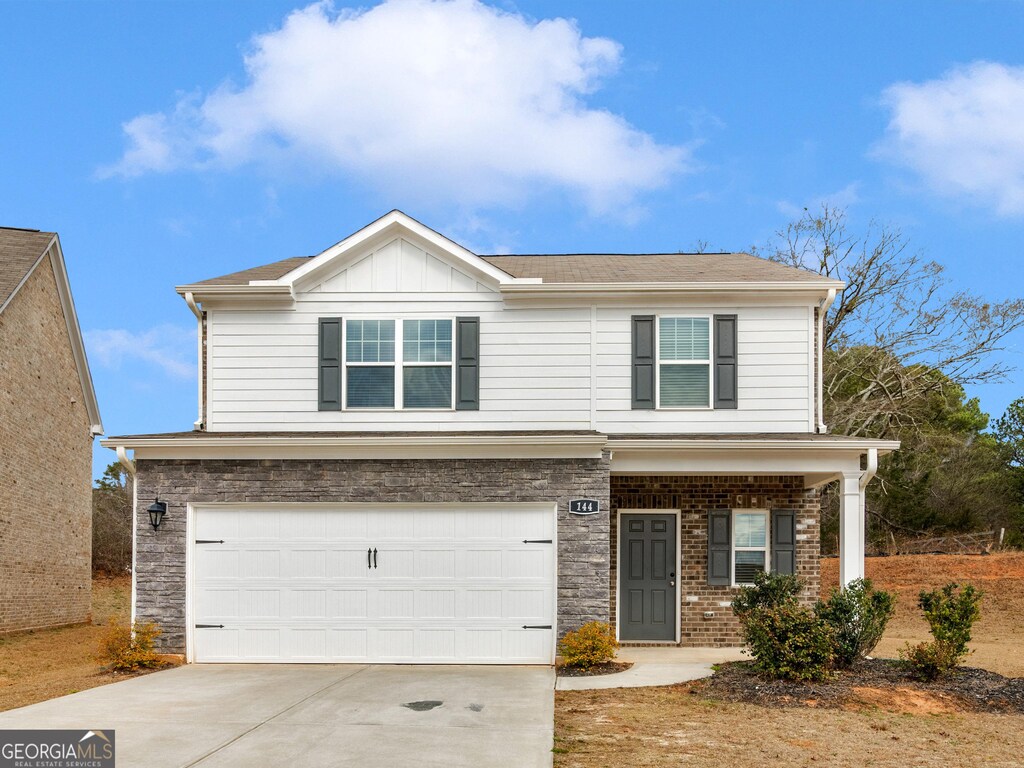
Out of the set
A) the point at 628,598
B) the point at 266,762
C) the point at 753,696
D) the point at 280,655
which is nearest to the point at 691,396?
the point at 628,598

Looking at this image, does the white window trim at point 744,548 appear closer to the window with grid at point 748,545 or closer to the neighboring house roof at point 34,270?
the window with grid at point 748,545

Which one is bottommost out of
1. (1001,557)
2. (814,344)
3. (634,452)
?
(1001,557)

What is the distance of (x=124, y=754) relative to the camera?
8.12 metres

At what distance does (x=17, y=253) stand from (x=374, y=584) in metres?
12.9

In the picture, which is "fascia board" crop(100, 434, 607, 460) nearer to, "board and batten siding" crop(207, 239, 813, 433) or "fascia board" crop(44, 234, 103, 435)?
"board and batten siding" crop(207, 239, 813, 433)

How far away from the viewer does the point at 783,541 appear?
15828 millimetres

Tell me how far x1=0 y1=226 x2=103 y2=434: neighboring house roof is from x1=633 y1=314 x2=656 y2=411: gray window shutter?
12.3 metres

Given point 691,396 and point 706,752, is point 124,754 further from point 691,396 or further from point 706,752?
point 691,396

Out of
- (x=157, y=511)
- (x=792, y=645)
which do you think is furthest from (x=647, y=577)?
(x=157, y=511)

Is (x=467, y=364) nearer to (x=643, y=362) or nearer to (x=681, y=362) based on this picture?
(x=643, y=362)

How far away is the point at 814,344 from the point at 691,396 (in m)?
2.05

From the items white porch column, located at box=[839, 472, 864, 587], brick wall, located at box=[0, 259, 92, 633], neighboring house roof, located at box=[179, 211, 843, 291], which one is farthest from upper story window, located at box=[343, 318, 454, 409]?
brick wall, located at box=[0, 259, 92, 633]

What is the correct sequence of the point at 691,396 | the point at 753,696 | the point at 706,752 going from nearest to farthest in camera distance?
the point at 706,752
the point at 753,696
the point at 691,396

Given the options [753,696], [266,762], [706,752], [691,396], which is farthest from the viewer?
[691,396]
